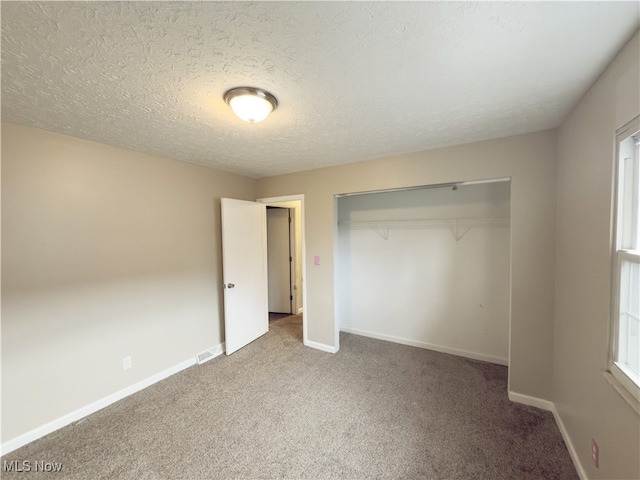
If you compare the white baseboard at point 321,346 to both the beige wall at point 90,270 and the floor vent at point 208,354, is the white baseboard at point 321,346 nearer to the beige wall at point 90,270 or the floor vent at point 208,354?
the floor vent at point 208,354

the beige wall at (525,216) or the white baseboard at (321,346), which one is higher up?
the beige wall at (525,216)

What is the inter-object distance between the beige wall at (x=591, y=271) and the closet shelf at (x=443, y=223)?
36.1 inches

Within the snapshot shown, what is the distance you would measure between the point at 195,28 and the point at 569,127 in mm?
2422

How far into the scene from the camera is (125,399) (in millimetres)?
2371

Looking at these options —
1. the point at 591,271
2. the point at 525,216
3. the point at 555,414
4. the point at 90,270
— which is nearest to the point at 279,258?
the point at 90,270

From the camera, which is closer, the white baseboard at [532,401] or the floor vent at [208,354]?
the white baseboard at [532,401]

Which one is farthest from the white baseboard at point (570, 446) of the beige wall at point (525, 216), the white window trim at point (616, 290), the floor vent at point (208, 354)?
the floor vent at point (208, 354)

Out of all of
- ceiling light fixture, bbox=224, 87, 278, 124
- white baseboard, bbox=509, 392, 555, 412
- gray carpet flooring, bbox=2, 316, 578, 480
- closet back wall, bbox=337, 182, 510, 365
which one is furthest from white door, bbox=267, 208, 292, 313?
white baseboard, bbox=509, 392, 555, 412

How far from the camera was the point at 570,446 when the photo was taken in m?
1.72

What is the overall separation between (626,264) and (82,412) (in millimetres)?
3911

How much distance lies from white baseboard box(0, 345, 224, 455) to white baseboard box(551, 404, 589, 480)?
3.48 meters

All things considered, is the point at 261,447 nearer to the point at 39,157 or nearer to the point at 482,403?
the point at 482,403

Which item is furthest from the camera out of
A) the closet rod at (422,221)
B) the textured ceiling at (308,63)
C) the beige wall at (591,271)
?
the closet rod at (422,221)

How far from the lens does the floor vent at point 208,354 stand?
3.04 m
